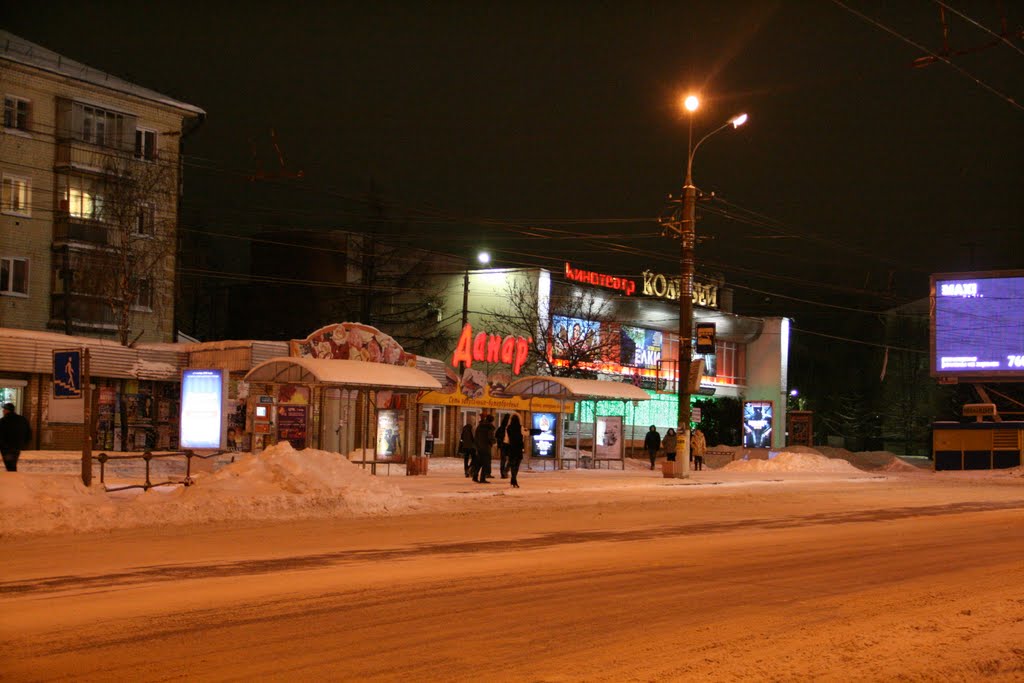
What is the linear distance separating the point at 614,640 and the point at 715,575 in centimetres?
407

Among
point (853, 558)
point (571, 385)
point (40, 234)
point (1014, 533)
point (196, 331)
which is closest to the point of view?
point (853, 558)

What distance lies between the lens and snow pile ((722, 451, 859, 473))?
42.7 meters

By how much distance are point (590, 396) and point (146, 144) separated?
25195 millimetres

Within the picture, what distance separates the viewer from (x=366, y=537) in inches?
627

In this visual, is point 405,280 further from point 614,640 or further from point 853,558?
point 614,640

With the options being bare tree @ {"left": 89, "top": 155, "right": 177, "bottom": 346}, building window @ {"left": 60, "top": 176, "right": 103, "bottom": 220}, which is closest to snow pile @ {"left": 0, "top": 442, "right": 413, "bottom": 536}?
bare tree @ {"left": 89, "top": 155, "right": 177, "bottom": 346}

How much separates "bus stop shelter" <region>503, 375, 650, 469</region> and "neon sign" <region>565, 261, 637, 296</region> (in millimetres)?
21248

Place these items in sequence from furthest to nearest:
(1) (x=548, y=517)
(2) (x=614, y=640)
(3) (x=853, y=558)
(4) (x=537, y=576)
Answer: (1) (x=548, y=517), (3) (x=853, y=558), (4) (x=537, y=576), (2) (x=614, y=640)

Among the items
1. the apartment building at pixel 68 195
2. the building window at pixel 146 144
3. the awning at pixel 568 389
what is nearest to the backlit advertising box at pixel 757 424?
the awning at pixel 568 389

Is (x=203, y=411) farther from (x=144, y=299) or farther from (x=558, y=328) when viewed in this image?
(x=558, y=328)

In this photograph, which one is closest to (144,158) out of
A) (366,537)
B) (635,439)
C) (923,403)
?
(635,439)

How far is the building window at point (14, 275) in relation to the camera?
45656 mm

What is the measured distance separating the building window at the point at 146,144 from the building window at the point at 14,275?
6.94 metres

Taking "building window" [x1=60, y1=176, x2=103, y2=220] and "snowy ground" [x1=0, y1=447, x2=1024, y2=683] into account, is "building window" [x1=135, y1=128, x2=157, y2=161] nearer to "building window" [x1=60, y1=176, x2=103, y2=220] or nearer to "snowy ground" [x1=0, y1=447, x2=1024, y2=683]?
"building window" [x1=60, y1=176, x2=103, y2=220]
